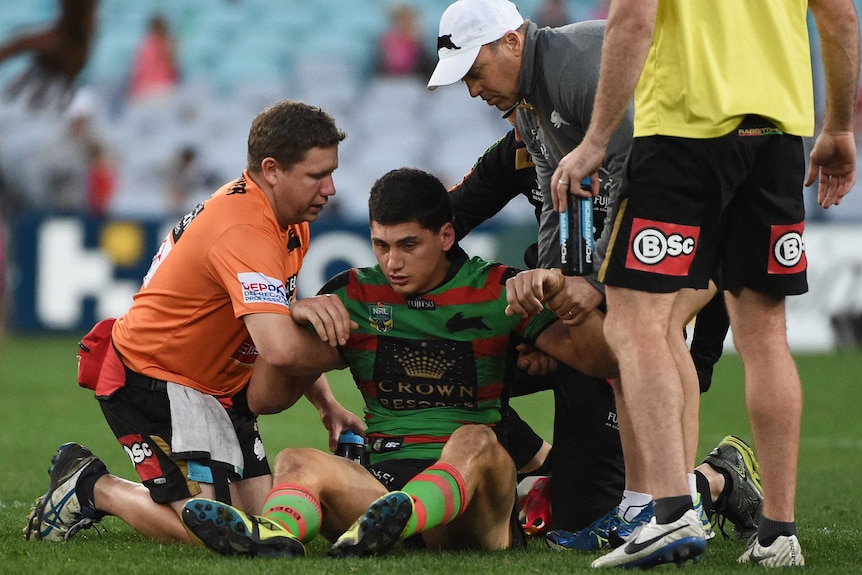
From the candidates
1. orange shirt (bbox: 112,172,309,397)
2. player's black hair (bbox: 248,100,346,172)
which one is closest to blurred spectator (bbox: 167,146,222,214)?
orange shirt (bbox: 112,172,309,397)

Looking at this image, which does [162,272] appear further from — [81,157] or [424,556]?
[81,157]

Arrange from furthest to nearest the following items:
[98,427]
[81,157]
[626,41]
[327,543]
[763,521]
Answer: [81,157] < [98,427] < [327,543] < [763,521] < [626,41]

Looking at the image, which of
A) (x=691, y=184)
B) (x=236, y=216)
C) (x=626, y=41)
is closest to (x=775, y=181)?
(x=691, y=184)

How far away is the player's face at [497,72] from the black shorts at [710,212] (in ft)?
2.38

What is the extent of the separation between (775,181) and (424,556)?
4.82 ft

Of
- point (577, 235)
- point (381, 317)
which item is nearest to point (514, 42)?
point (577, 235)

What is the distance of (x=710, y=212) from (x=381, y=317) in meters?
1.14

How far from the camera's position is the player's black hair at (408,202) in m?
3.98

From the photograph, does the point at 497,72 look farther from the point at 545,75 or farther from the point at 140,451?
the point at 140,451

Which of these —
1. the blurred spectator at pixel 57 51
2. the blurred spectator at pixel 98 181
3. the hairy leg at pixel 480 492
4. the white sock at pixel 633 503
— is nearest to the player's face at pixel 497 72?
the hairy leg at pixel 480 492

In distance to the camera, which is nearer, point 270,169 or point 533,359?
point 533,359

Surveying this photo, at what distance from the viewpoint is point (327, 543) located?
13.1ft

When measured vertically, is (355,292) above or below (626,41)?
below

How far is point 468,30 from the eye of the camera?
414 centimetres
